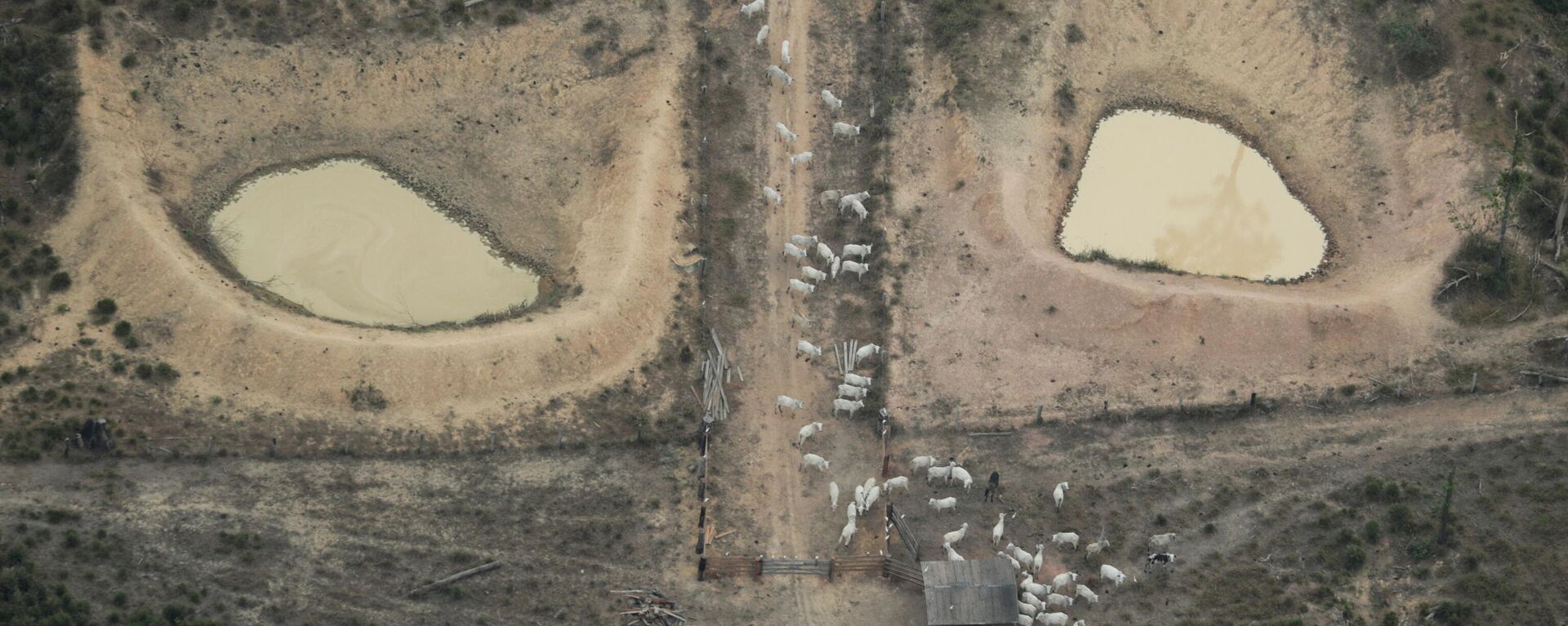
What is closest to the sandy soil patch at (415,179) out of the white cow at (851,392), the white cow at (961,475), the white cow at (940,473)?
the white cow at (851,392)

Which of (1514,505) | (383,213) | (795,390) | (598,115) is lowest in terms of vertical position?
(1514,505)

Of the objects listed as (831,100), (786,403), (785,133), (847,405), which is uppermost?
(831,100)

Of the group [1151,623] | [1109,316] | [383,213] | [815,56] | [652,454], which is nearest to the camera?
[1151,623]

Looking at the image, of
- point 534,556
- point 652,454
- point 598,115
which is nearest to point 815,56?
point 598,115

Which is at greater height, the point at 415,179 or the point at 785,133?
the point at 785,133

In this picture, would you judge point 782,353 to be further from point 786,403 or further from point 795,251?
point 795,251

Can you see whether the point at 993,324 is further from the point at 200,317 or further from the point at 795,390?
the point at 200,317

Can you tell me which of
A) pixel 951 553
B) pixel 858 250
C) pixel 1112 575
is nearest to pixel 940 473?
pixel 951 553
